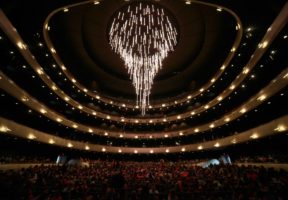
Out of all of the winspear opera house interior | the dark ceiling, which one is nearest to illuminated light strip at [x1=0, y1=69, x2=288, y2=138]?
the winspear opera house interior

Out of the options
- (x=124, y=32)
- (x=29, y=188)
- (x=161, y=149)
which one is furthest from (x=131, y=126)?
(x=29, y=188)

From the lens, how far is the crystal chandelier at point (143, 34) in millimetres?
24680

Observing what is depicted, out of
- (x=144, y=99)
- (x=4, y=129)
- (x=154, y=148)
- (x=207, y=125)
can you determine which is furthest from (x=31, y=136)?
(x=144, y=99)

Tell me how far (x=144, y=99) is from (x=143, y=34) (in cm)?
2065

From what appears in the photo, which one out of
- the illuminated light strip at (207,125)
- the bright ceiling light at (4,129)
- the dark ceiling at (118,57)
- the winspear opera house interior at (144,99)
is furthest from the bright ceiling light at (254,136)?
the bright ceiling light at (4,129)

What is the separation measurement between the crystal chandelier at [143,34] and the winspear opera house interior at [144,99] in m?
0.14

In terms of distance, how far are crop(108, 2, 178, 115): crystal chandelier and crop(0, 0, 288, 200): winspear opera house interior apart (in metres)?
0.14

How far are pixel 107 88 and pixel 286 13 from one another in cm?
3445

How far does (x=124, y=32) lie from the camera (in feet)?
90.0

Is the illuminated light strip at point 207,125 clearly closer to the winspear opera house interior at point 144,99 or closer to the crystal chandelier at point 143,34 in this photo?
the winspear opera house interior at point 144,99

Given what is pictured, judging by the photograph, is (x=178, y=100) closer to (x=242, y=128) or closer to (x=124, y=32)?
(x=242, y=128)

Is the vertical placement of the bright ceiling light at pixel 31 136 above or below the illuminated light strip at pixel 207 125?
below

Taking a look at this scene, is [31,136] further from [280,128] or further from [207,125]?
[207,125]

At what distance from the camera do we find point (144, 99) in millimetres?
45812
